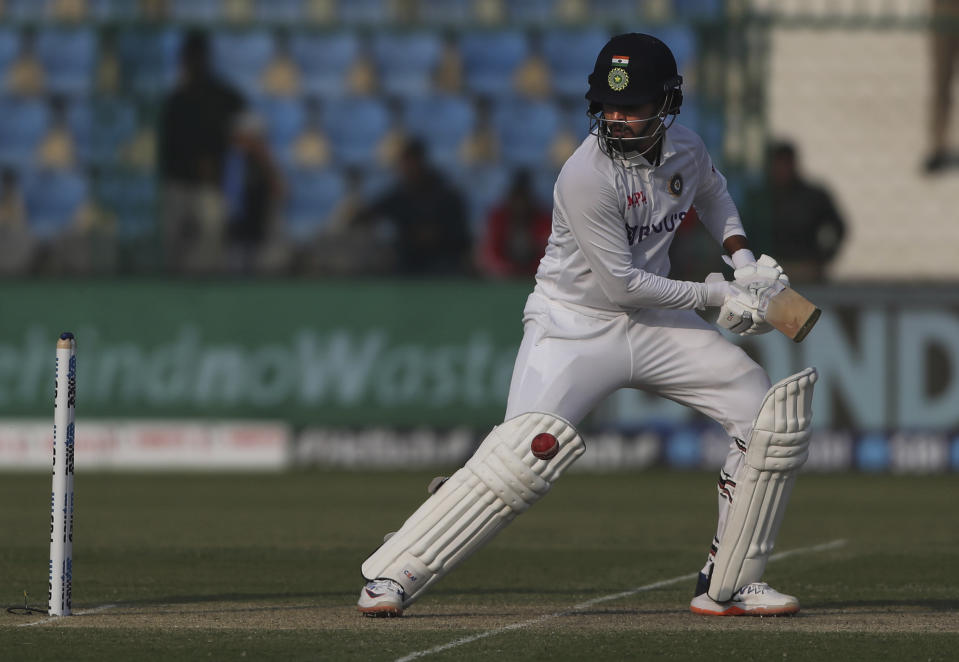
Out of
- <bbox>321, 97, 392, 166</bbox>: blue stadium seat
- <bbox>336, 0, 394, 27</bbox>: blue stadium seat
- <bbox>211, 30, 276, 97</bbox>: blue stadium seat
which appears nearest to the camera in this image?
<bbox>336, 0, 394, 27</bbox>: blue stadium seat

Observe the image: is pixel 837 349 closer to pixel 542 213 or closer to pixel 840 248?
pixel 840 248

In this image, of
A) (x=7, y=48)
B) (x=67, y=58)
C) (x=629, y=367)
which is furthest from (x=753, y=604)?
(x=7, y=48)

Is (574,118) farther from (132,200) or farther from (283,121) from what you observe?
(132,200)

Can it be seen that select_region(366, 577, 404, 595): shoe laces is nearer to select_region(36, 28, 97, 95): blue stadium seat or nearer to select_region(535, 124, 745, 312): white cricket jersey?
select_region(535, 124, 745, 312): white cricket jersey

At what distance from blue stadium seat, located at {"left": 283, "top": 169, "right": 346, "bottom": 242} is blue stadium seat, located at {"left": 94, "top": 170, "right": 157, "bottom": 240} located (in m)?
1.11

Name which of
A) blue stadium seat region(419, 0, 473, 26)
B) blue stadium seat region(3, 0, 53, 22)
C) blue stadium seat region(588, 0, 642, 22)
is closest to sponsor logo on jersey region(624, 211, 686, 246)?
blue stadium seat region(588, 0, 642, 22)

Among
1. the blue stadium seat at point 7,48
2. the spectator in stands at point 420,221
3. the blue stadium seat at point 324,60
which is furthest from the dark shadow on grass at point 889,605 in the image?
the blue stadium seat at point 7,48

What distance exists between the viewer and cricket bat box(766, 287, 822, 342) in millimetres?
5863

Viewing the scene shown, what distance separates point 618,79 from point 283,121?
9.55m

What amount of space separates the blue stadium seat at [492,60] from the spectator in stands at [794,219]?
247cm

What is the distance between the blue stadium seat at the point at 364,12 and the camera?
587 inches

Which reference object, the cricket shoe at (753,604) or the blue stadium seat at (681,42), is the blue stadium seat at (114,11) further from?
the cricket shoe at (753,604)

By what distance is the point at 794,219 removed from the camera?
1398cm

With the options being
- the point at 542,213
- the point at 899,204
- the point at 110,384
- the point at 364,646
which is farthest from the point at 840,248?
the point at 364,646
